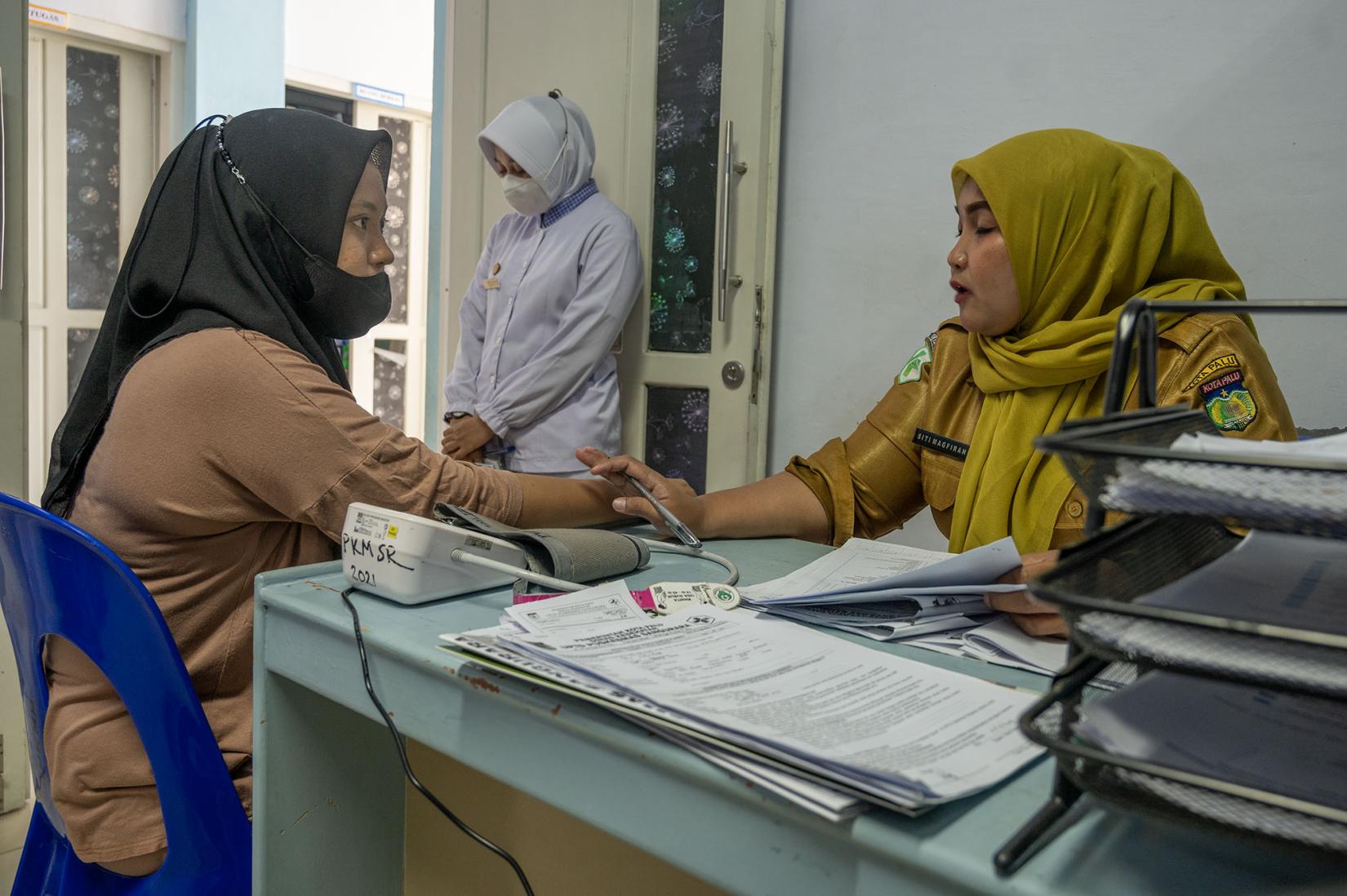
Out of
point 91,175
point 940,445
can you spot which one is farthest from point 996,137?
point 91,175

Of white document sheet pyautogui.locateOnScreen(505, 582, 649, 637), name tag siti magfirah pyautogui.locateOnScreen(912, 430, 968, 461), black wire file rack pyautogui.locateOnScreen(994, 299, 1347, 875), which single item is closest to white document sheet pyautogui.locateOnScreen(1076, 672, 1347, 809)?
black wire file rack pyautogui.locateOnScreen(994, 299, 1347, 875)

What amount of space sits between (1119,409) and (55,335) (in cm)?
437

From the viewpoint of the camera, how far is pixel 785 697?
0.57 metres

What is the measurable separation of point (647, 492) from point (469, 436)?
1235 mm

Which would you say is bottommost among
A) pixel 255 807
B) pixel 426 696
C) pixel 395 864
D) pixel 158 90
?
pixel 395 864

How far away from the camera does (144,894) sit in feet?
3.09

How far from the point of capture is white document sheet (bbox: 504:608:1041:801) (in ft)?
1.61

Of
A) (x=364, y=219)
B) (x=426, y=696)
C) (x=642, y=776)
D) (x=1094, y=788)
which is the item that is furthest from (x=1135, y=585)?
(x=364, y=219)

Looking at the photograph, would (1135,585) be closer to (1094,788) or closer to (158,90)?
(1094,788)

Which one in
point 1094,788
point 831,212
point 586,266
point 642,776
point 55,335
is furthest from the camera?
point 55,335

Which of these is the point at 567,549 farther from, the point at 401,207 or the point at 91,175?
the point at 401,207

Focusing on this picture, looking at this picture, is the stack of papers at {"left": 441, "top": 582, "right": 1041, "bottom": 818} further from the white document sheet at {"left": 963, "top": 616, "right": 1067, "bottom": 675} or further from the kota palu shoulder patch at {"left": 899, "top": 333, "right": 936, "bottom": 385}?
the kota palu shoulder patch at {"left": 899, "top": 333, "right": 936, "bottom": 385}

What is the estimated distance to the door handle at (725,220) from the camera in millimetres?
2209

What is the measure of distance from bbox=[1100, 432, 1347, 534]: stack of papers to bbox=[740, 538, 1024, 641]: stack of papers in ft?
1.14
